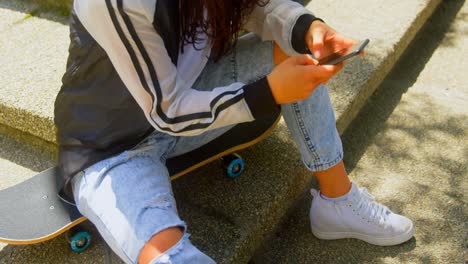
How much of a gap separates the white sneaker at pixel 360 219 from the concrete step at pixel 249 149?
160 millimetres

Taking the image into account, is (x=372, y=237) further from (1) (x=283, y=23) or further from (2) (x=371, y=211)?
(1) (x=283, y=23)

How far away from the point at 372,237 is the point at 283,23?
0.77 m

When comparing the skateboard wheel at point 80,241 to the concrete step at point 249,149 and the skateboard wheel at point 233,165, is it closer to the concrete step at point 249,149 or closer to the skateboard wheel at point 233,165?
the concrete step at point 249,149

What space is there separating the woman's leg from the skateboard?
0.18 metres

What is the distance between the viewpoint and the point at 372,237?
76.7 inches

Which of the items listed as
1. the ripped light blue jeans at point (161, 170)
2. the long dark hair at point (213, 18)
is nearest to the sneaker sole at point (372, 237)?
the ripped light blue jeans at point (161, 170)

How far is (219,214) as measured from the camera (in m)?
1.95

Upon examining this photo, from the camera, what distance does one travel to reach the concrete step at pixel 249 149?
192 cm

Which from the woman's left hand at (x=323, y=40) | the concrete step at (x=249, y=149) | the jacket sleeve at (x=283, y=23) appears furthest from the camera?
the concrete step at (x=249, y=149)

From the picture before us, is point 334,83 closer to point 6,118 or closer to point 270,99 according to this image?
point 270,99

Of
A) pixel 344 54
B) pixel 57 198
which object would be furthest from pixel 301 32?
pixel 57 198

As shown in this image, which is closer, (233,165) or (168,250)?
(168,250)

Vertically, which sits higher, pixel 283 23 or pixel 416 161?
pixel 283 23

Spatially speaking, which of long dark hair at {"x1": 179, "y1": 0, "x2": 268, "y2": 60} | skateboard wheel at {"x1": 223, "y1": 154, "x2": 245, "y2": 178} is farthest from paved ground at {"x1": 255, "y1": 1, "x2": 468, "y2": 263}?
long dark hair at {"x1": 179, "y1": 0, "x2": 268, "y2": 60}
